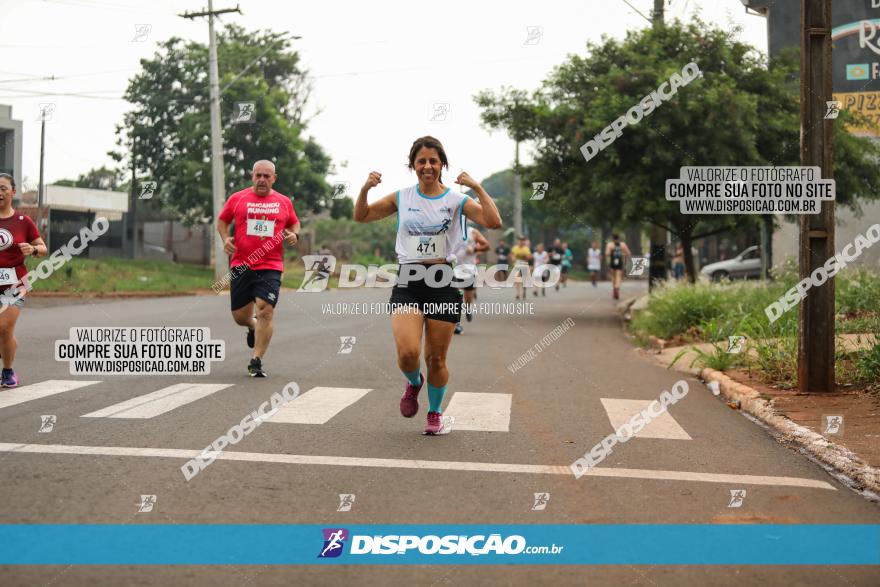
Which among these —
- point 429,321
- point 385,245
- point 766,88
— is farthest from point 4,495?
point 385,245

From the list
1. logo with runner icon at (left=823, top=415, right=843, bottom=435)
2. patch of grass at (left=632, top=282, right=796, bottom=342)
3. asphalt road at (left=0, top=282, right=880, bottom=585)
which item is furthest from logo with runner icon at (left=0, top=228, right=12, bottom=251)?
patch of grass at (left=632, top=282, right=796, bottom=342)

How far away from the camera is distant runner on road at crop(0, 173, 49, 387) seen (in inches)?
356

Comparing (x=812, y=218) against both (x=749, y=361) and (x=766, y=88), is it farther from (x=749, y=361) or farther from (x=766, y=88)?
(x=766, y=88)

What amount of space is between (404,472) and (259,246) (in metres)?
4.98

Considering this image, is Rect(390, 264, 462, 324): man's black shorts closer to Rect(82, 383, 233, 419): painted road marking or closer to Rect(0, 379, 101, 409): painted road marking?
Rect(82, 383, 233, 419): painted road marking

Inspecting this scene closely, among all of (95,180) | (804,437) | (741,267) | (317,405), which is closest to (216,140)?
(741,267)

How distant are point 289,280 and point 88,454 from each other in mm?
33044

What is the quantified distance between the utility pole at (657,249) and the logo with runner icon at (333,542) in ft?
58.2

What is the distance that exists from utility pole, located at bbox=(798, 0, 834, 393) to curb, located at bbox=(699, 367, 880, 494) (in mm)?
630

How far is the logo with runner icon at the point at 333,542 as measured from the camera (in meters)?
4.33

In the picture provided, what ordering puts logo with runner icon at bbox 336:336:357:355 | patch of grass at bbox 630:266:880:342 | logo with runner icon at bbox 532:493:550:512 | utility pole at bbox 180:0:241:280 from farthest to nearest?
utility pole at bbox 180:0:241:280, logo with runner icon at bbox 336:336:357:355, patch of grass at bbox 630:266:880:342, logo with runner icon at bbox 532:493:550:512

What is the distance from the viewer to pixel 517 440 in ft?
23.3

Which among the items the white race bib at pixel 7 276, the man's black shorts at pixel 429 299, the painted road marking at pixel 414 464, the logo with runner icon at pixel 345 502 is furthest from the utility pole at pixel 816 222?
the white race bib at pixel 7 276

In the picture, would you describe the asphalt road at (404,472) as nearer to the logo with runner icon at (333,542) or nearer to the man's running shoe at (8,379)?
the logo with runner icon at (333,542)
